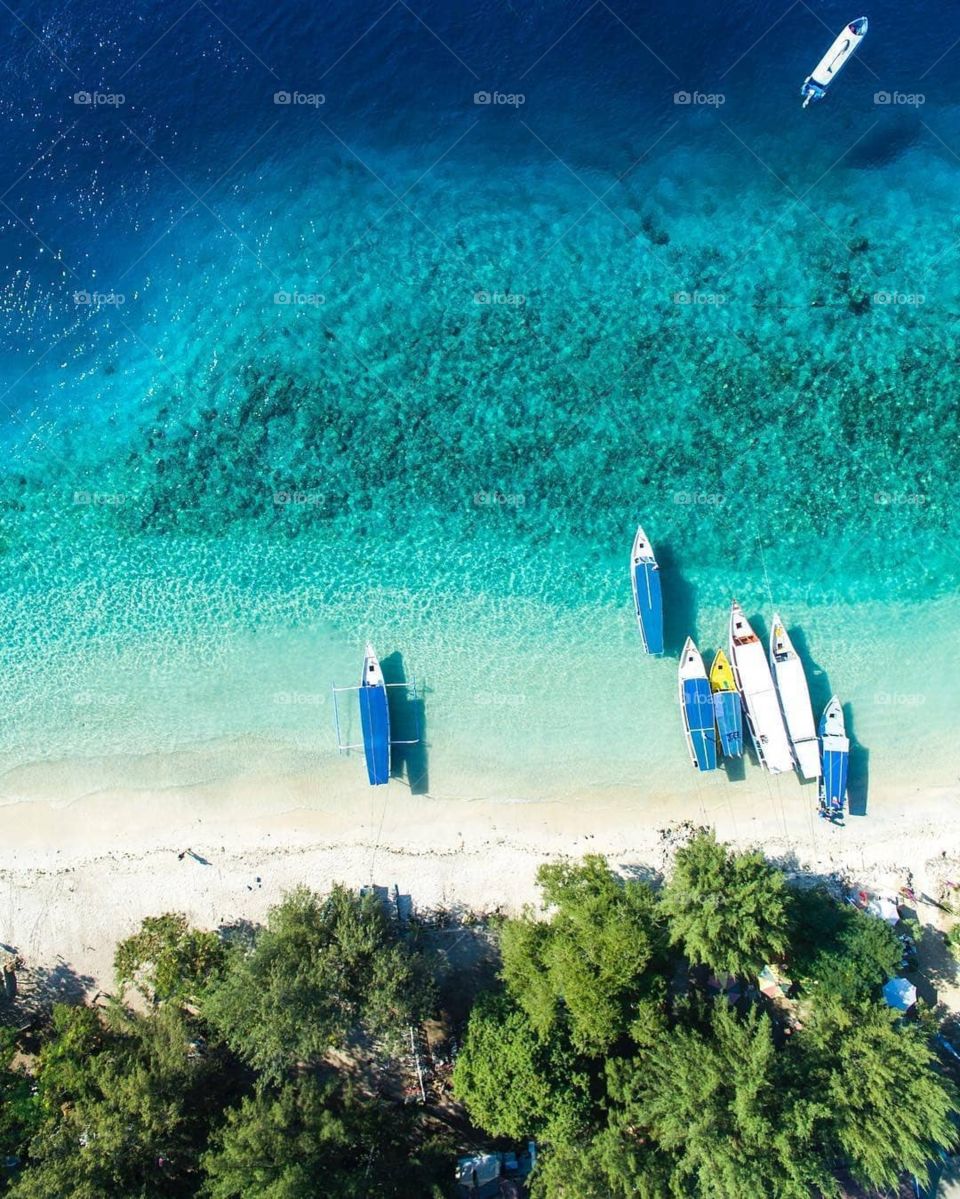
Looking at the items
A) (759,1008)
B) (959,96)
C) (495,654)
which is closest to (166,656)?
(495,654)

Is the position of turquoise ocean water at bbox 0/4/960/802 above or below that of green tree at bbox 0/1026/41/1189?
above

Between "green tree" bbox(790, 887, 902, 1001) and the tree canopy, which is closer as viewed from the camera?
the tree canopy

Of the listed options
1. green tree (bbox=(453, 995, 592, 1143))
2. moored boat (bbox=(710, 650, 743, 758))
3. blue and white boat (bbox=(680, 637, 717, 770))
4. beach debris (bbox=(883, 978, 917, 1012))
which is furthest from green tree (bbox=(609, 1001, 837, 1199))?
moored boat (bbox=(710, 650, 743, 758))

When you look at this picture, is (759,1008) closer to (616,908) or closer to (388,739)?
(616,908)

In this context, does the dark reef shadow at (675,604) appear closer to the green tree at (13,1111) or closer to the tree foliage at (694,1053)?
the tree foliage at (694,1053)

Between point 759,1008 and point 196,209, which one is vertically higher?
point 196,209

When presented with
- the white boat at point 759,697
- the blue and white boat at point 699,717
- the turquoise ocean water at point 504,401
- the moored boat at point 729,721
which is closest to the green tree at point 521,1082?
the turquoise ocean water at point 504,401

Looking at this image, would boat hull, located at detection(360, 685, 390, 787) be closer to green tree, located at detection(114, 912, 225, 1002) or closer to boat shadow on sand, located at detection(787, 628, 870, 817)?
green tree, located at detection(114, 912, 225, 1002)
